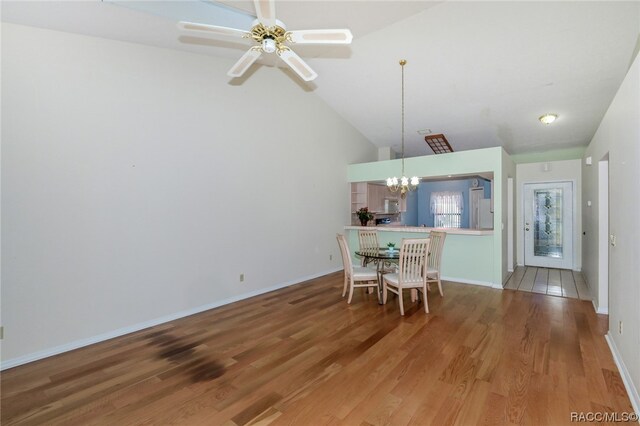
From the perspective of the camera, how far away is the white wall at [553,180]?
6.13m

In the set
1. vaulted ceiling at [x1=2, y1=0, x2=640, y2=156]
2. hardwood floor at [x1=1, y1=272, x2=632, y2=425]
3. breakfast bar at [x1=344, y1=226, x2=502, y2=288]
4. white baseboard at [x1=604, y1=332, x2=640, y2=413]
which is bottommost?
hardwood floor at [x1=1, y1=272, x2=632, y2=425]

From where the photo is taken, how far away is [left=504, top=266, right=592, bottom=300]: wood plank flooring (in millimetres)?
4622

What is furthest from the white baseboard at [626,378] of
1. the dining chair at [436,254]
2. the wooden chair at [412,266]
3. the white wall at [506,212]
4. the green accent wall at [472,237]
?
the white wall at [506,212]

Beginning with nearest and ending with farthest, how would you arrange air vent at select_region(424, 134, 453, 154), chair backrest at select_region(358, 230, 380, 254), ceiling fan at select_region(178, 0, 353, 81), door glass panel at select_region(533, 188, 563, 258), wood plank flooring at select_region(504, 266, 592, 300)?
ceiling fan at select_region(178, 0, 353, 81), wood plank flooring at select_region(504, 266, 592, 300), chair backrest at select_region(358, 230, 380, 254), air vent at select_region(424, 134, 453, 154), door glass panel at select_region(533, 188, 563, 258)

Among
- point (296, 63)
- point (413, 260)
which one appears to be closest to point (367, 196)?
point (413, 260)

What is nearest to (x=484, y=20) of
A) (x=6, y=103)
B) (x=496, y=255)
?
(x=496, y=255)

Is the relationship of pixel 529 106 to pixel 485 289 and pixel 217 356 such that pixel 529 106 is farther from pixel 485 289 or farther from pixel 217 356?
pixel 217 356

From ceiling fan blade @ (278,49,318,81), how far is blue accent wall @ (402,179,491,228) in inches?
298

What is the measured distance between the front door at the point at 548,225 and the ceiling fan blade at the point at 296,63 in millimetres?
A: 6249

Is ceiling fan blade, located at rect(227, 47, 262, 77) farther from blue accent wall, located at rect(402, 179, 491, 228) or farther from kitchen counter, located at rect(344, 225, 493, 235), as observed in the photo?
blue accent wall, located at rect(402, 179, 491, 228)

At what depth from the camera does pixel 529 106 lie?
16.1 ft

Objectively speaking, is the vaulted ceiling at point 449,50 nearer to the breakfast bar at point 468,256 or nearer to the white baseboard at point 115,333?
the breakfast bar at point 468,256

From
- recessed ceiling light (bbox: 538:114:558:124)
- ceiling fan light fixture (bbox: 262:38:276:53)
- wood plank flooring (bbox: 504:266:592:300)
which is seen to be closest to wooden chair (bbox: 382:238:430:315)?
wood plank flooring (bbox: 504:266:592:300)

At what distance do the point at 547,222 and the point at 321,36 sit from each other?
692 cm
